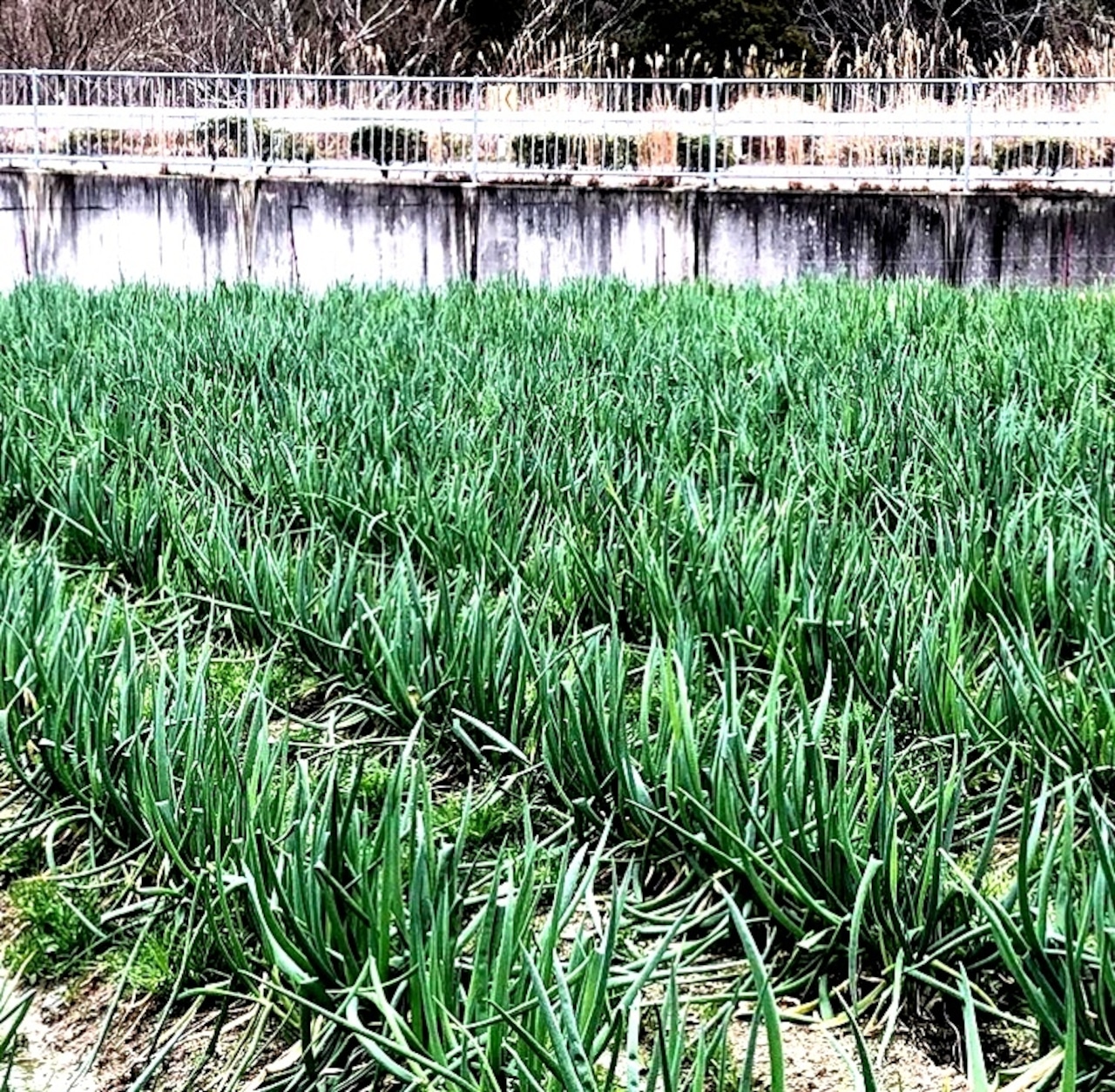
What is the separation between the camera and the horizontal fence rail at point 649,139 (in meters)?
13.8

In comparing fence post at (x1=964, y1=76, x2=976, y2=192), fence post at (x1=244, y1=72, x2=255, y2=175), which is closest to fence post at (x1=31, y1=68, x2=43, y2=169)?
fence post at (x1=244, y1=72, x2=255, y2=175)

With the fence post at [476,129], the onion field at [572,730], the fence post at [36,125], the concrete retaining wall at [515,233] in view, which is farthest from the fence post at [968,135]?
the onion field at [572,730]

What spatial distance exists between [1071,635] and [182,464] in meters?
2.31

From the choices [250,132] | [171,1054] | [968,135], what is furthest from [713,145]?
[171,1054]

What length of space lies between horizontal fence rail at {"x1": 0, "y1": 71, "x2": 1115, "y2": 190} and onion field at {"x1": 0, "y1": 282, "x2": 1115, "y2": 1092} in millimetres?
9245

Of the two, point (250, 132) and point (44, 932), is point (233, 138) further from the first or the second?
point (44, 932)

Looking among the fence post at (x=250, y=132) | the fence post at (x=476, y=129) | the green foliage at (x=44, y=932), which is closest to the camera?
the green foliage at (x=44, y=932)

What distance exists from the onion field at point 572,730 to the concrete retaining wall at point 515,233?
7680 mm

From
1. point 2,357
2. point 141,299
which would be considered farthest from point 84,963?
point 141,299

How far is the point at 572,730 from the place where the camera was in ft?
7.36

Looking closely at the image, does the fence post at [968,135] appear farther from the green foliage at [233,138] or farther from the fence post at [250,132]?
the green foliage at [233,138]

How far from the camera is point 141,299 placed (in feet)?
26.7

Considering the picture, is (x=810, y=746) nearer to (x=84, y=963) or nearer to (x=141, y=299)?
(x=84, y=963)

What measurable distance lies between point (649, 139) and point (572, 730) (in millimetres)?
12650
